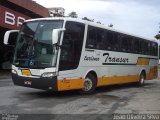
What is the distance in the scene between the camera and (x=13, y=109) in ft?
38.4

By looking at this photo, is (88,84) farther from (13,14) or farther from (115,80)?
(13,14)

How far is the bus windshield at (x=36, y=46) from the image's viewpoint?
14281 millimetres

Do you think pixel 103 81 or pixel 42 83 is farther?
pixel 103 81

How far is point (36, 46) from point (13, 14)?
1665 centimetres

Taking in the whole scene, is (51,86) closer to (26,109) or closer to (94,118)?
(26,109)

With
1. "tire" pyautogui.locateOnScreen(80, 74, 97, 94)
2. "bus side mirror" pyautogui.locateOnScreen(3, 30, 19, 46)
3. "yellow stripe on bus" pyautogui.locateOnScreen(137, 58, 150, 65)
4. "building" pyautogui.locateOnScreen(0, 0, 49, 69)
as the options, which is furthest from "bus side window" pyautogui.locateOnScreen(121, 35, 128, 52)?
"building" pyautogui.locateOnScreen(0, 0, 49, 69)

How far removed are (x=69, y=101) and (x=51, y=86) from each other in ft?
2.74

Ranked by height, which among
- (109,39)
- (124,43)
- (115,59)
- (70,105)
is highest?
(109,39)

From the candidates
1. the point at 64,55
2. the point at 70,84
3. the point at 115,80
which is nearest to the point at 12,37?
the point at 64,55

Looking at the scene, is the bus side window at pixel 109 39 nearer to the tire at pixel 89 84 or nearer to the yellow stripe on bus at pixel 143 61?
the tire at pixel 89 84

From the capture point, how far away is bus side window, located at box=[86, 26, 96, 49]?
53.3 feet

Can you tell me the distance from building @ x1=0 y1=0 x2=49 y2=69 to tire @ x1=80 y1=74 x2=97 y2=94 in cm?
1354

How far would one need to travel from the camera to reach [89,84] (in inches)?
653

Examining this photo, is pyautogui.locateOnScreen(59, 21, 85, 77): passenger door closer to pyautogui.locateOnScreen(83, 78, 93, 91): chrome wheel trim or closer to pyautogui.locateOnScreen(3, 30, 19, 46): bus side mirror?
pyautogui.locateOnScreen(83, 78, 93, 91): chrome wheel trim
